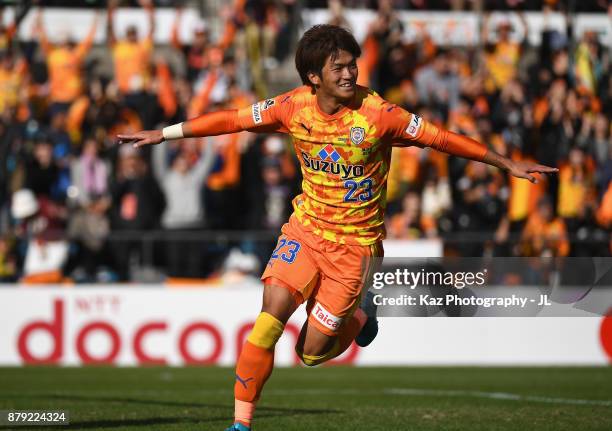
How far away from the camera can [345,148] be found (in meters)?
8.68

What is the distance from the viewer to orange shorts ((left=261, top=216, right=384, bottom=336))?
8.81 meters

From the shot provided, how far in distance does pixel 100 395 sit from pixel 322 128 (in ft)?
18.2

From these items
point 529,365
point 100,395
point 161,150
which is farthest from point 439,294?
point 161,150

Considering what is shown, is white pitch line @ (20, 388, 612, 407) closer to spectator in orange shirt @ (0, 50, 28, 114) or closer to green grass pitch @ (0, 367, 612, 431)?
green grass pitch @ (0, 367, 612, 431)

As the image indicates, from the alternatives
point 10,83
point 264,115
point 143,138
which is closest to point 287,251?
point 264,115

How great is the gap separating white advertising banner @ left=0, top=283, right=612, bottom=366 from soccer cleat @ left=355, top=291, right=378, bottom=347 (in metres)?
8.51

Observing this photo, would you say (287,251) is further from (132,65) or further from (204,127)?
(132,65)

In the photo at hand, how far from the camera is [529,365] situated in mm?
18438

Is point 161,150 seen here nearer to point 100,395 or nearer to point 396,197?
point 396,197

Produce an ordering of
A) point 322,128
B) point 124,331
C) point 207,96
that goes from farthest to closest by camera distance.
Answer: point 207,96 < point 124,331 < point 322,128

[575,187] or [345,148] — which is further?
[575,187]

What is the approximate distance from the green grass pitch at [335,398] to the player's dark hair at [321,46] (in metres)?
2.77

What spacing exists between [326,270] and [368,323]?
962 millimetres

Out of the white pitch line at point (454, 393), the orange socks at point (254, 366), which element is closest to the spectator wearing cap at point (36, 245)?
the white pitch line at point (454, 393)
